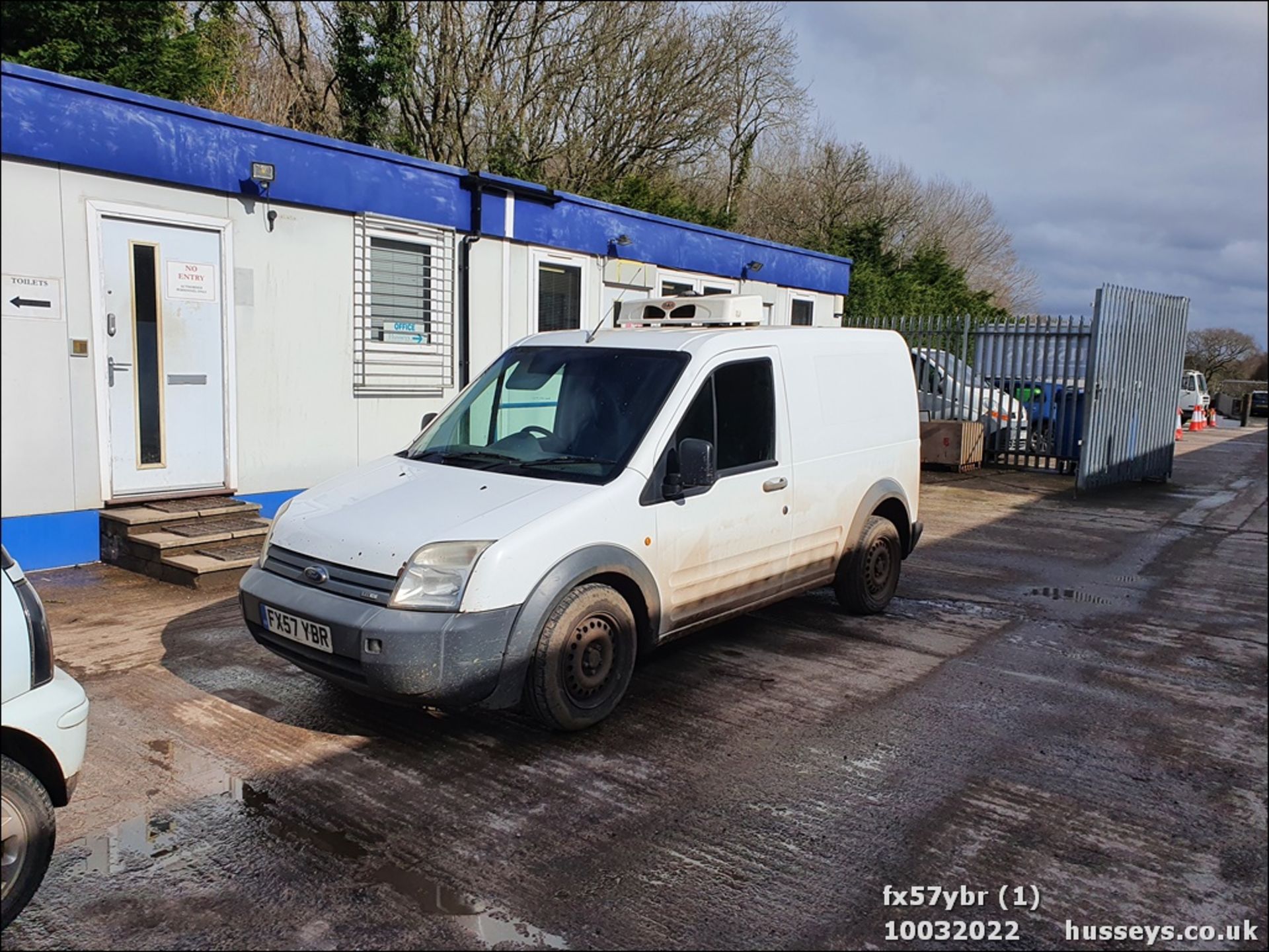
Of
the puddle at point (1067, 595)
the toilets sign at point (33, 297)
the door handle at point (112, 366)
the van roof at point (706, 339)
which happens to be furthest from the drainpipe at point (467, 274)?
the puddle at point (1067, 595)

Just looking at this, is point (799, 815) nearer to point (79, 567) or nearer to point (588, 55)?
point (79, 567)

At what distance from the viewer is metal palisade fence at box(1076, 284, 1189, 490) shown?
13969 millimetres

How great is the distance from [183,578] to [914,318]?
1422 cm

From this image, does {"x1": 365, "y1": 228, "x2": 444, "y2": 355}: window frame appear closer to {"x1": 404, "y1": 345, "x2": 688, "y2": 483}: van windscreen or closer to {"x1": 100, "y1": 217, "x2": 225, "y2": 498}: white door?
{"x1": 100, "y1": 217, "x2": 225, "y2": 498}: white door

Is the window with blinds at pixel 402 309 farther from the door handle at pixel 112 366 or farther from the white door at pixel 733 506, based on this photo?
the white door at pixel 733 506

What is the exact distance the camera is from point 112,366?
747 cm

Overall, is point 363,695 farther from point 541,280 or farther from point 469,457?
point 541,280

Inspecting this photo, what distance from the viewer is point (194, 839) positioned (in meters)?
3.53

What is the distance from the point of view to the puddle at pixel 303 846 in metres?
3.03

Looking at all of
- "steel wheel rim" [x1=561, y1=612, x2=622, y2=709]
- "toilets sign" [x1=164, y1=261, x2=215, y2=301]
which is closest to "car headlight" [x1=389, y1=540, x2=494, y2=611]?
"steel wheel rim" [x1=561, y1=612, x2=622, y2=709]

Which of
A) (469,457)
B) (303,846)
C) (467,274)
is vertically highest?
(467,274)

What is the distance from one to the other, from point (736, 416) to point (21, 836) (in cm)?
385

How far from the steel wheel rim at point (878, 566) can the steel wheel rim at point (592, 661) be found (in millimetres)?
2593

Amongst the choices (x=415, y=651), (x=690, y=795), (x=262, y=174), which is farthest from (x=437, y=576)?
(x=262, y=174)
